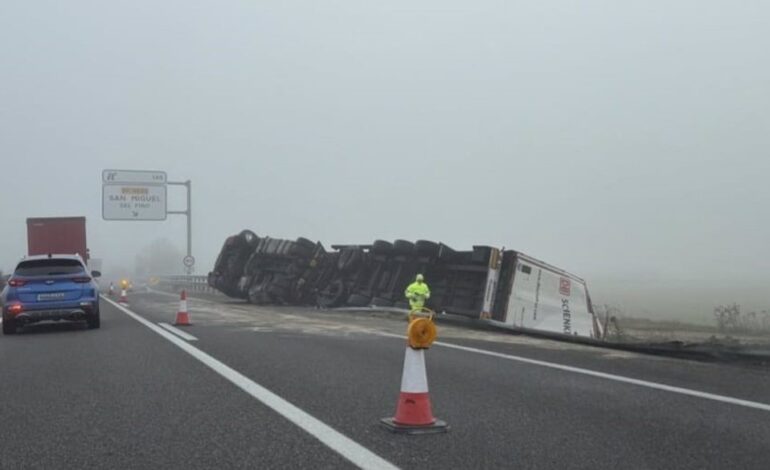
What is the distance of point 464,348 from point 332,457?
761cm

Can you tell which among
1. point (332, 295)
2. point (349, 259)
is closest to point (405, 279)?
point (349, 259)

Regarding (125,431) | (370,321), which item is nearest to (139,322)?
(370,321)

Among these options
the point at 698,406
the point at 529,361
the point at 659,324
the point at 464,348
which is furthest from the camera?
the point at 659,324

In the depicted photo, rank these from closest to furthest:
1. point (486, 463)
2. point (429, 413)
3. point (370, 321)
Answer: point (486, 463), point (429, 413), point (370, 321)

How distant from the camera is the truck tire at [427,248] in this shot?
2150 cm

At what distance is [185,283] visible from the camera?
47.9 meters

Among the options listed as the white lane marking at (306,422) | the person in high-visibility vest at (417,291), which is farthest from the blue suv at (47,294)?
the person in high-visibility vest at (417,291)

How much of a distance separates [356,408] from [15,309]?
1109cm

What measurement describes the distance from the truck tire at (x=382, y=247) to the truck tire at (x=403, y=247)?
15.4 inches

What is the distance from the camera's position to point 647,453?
5574 mm

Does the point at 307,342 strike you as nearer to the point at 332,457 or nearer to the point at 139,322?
the point at 139,322

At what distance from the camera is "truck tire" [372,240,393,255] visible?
77.3 ft

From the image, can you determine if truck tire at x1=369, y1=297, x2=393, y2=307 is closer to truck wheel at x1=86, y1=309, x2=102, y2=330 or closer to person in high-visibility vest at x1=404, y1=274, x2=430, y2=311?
person in high-visibility vest at x1=404, y1=274, x2=430, y2=311

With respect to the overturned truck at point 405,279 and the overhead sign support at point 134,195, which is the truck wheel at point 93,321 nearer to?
the overturned truck at point 405,279
